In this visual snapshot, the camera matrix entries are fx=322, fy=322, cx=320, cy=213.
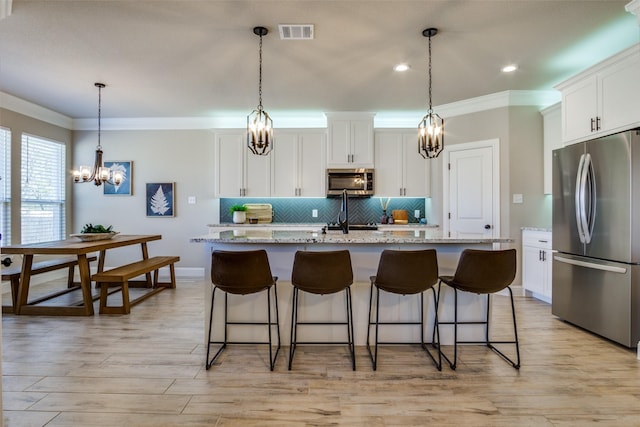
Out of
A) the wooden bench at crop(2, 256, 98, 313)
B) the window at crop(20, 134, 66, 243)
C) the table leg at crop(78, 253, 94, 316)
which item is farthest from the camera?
the window at crop(20, 134, 66, 243)

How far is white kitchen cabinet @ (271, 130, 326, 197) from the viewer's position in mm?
5223

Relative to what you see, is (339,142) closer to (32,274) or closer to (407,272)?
(407,272)

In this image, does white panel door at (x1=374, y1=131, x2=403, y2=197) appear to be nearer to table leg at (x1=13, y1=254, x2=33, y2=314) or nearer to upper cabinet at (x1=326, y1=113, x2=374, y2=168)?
upper cabinet at (x1=326, y1=113, x2=374, y2=168)

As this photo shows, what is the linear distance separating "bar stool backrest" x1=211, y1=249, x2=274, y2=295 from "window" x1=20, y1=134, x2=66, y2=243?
4325mm

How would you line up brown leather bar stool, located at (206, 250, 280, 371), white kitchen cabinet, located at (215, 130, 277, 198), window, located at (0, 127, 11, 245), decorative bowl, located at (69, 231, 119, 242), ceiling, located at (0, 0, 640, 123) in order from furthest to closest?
white kitchen cabinet, located at (215, 130, 277, 198) → window, located at (0, 127, 11, 245) → decorative bowl, located at (69, 231, 119, 242) → ceiling, located at (0, 0, 640, 123) → brown leather bar stool, located at (206, 250, 280, 371)

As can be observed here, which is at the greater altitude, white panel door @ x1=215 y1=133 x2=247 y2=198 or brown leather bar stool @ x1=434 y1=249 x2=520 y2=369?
white panel door @ x1=215 y1=133 x2=247 y2=198

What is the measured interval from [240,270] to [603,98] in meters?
3.50

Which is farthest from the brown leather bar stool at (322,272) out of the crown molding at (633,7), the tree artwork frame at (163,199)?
the tree artwork frame at (163,199)

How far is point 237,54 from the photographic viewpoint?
3.21 m

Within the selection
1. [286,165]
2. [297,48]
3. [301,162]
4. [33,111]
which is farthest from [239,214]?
[33,111]

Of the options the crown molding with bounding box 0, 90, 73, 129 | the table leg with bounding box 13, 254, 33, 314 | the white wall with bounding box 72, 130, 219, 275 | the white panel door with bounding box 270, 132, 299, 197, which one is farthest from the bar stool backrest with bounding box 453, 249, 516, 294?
the crown molding with bounding box 0, 90, 73, 129

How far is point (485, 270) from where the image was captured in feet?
7.52

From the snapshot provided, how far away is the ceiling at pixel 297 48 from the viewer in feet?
8.24

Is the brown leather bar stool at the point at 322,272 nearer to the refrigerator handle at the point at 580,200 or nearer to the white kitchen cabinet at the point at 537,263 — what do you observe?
the refrigerator handle at the point at 580,200
